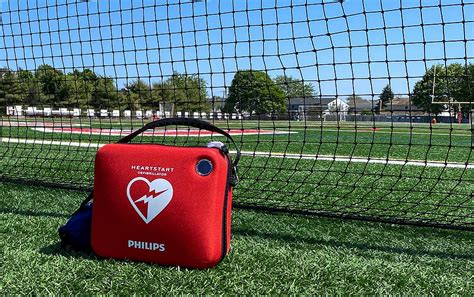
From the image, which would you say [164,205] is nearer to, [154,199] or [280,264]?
[154,199]

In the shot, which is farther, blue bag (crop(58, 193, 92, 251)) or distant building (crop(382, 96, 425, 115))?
distant building (crop(382, 96, 425, 115))

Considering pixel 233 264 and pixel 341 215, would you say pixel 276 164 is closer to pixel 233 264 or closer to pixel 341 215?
pixel 341 215

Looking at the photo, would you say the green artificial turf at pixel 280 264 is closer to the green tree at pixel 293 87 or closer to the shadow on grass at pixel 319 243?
the shadow on grass at pixel 319 243

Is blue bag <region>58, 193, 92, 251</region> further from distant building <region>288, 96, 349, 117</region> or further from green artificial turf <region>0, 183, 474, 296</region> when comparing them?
distant building <region>288, 96, 349, 117</region>

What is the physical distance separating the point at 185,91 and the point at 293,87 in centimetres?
105

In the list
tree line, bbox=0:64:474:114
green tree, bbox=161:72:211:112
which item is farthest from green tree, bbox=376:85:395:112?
green tree, bbox=161:72:211:112

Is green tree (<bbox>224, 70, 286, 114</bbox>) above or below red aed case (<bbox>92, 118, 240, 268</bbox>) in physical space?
above

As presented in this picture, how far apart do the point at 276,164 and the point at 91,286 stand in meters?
3.72

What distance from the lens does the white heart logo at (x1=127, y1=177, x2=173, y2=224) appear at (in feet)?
5.86

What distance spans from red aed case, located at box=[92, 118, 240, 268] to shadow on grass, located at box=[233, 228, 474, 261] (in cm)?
54

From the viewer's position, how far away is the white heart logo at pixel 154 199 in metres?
1.79

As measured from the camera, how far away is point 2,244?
6.86 feet

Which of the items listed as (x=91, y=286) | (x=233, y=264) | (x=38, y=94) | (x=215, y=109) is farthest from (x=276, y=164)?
(x=91, y=286)

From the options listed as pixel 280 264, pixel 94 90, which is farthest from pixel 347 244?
pixel 94 90
